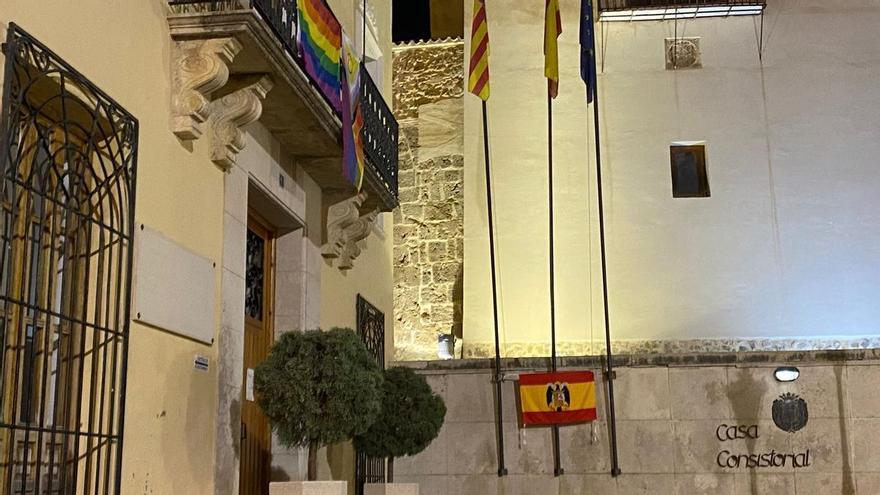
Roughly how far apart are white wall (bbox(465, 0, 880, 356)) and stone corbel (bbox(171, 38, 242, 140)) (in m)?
8.09

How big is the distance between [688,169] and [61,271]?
10500mm

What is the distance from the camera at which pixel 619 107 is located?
14508mm

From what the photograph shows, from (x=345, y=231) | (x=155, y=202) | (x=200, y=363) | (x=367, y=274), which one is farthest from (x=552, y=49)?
(x=155, y=202)

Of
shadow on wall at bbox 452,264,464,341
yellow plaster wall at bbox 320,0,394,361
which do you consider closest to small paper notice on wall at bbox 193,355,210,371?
yellow plaster wall at bbox 320,0,394,361

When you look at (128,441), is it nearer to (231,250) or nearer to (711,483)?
(231,250)

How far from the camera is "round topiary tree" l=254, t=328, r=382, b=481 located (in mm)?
6293

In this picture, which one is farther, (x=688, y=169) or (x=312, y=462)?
(x=688, y=169)

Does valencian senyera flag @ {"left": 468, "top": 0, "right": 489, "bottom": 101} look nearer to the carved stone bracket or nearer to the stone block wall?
the carved stone bracket

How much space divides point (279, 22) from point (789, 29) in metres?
9.76

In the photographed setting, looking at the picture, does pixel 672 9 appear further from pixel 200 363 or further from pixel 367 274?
pixel 200 363

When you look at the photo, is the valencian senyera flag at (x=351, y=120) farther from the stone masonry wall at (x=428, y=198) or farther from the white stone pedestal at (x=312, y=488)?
the stone masonry wall at (x=428, y=198)

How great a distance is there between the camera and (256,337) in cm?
831

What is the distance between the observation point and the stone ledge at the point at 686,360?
36.5 ft

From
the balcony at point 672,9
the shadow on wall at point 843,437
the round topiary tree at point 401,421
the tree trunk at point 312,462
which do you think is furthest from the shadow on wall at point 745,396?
the tree trunk at point 312,462
